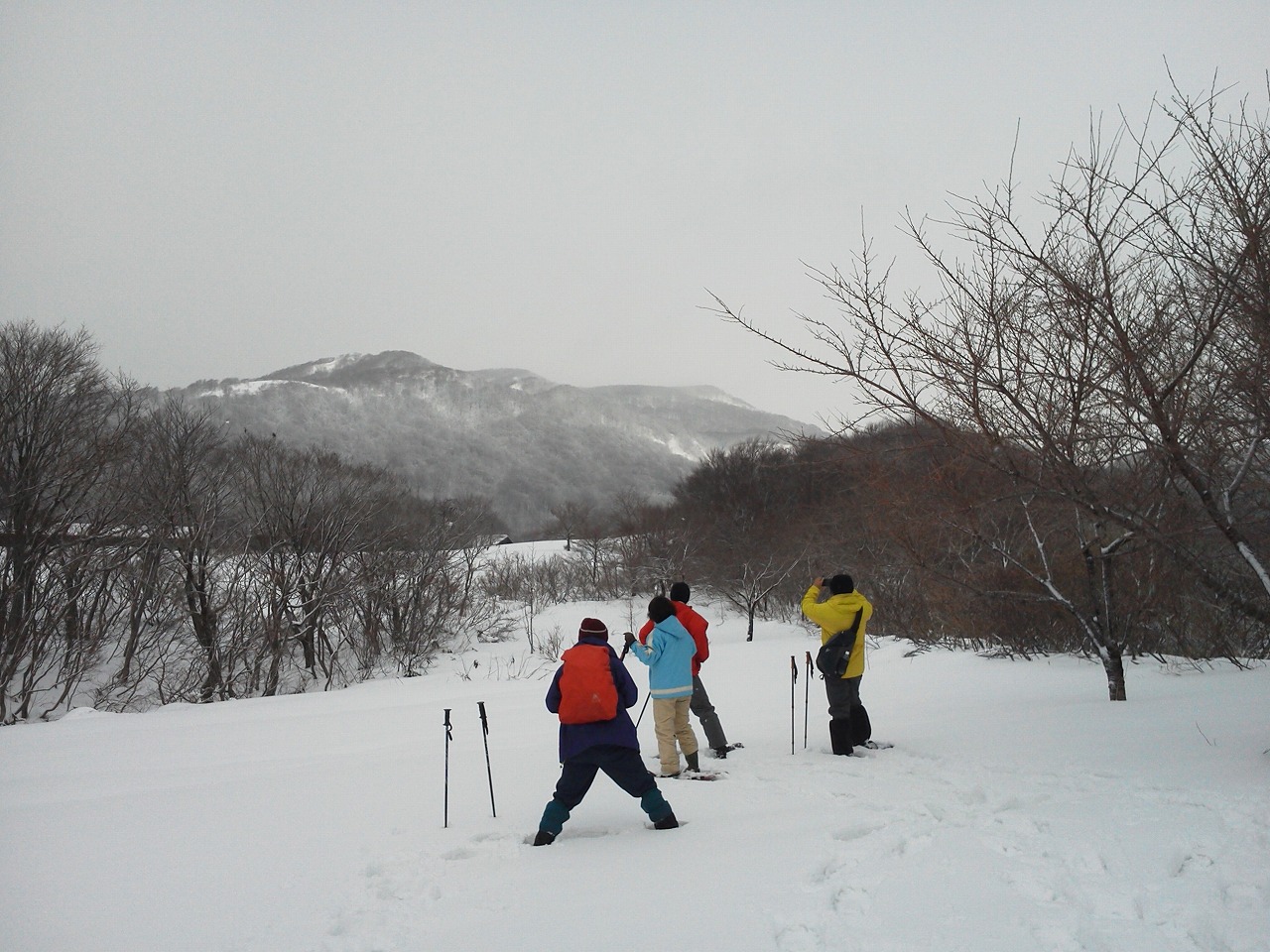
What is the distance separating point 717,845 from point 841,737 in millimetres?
3114

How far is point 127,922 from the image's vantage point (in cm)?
443

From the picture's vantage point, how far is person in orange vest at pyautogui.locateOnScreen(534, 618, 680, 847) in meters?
5.43

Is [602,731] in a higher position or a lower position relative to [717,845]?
higher

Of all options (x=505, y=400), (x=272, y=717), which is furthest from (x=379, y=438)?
(x=272, y=717)

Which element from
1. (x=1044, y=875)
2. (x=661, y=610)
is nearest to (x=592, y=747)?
(x=661, y=610)

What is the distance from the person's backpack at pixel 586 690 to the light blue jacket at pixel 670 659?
1.57 meters

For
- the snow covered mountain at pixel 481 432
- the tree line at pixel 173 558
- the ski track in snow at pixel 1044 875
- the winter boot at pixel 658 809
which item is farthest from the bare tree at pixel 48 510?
the snow covered mountain at pixel 481 432

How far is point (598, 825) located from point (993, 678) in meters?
9.00

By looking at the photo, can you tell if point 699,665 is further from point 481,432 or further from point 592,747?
point 481,432

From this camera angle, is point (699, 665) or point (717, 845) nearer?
point (717, 845)

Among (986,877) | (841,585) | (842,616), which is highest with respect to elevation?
(841,585)

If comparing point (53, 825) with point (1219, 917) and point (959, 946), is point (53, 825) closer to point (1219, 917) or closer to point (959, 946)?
point (959, 946)

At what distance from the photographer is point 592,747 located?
5465mm

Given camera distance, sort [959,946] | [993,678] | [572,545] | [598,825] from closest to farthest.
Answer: [959,946] → [598,825] → [993,678] → [572,545]
